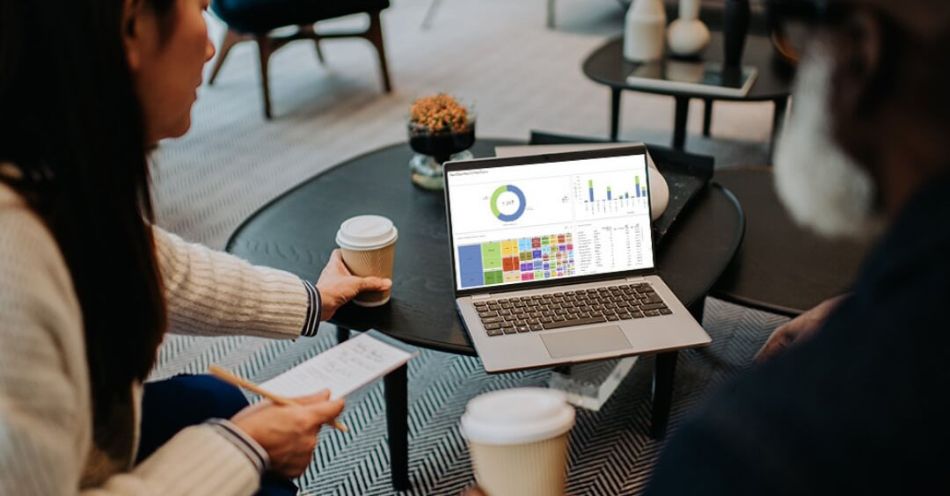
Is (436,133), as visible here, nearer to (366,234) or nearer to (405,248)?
(405,248)

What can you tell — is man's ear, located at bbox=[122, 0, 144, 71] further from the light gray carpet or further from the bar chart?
the bar chart

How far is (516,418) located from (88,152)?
46 centimetres

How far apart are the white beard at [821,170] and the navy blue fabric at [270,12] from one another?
2.86 m

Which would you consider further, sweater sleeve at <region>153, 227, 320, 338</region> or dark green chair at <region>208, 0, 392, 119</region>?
dark green chair at <region>208, 0, 392, 119</region>

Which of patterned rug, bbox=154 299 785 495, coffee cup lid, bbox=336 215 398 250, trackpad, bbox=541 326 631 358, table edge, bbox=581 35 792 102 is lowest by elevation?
patterned rug, bbox=154 299 785 495

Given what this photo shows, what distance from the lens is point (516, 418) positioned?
0.84 metres

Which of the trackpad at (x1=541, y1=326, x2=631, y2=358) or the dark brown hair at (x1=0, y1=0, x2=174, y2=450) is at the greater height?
the dark brown hair at (x1=0, y1=0, x2=174, y2=450)

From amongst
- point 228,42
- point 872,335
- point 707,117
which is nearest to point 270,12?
point 228,42

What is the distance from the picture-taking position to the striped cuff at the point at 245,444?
0.98 m

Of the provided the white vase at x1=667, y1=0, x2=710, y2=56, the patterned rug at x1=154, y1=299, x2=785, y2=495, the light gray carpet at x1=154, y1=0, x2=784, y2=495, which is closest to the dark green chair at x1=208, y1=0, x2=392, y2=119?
the light gray carpet at x1=154, y1=0, x2=784, y2=495

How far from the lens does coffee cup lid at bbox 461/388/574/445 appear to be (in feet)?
Result: 2.76

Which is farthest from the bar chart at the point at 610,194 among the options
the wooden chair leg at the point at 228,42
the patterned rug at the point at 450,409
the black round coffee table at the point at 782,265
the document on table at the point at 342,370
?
the wooden chair leg at the point at 228,42

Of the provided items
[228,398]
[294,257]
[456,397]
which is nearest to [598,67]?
[456,397]

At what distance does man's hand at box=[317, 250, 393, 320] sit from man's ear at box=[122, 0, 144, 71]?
571mm
